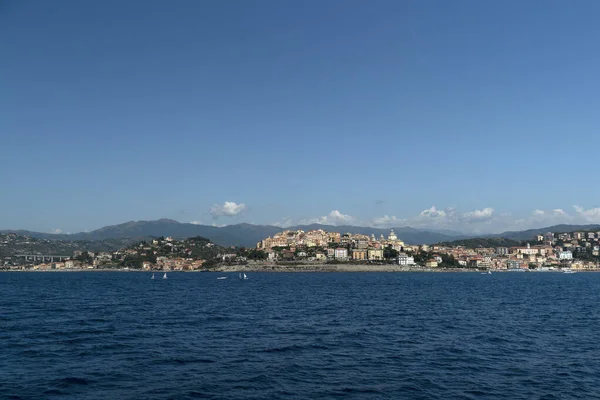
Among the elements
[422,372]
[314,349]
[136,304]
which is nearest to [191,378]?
[314,349]

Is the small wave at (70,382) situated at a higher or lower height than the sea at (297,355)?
higher

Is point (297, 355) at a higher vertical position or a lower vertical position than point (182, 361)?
lower

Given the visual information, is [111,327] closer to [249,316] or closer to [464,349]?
[249,316]

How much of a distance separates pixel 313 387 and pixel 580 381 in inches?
405

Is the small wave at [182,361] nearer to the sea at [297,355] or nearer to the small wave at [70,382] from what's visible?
the sea at [297,355]

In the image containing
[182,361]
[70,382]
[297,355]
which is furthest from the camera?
[297,355]

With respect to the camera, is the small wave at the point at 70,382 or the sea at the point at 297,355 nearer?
the sea at the point at 297,355

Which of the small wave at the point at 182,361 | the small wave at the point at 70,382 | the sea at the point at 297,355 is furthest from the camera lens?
the small wave at the point at 182,361

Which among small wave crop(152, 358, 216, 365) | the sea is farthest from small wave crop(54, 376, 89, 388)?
small wave crop(152, 358, 216, 365)

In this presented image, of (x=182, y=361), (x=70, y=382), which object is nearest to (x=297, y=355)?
(x=182, y=361)

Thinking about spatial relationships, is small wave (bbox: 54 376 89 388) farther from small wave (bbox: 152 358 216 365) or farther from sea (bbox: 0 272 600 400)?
small wave (bbox: 152 358 216 365)

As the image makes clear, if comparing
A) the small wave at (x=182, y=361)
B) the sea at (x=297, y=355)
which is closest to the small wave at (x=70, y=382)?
the sea at (x=297, y=355)

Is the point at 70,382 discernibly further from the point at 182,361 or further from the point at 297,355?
the point at 297,355

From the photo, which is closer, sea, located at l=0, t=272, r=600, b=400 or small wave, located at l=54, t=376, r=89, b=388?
sea, located at l=0, t=272, r=600, b=400
